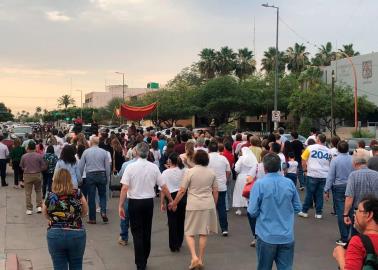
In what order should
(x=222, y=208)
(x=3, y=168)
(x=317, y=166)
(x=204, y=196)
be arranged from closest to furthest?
(x=204, y=196)
(x=222, y=208)
(x=317, y=166)
(x=3, y=168)

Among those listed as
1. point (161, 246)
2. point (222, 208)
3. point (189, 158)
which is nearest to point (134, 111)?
point (222, 208)

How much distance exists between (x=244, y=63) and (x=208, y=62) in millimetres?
5435

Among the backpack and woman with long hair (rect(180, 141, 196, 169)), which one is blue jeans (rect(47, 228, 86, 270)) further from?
woman with long hair (rect(180, 141, 196, 169))

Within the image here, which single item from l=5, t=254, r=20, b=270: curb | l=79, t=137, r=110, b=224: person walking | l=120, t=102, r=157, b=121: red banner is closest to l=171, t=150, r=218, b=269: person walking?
l=5, t=254, r=20, b=270: curb

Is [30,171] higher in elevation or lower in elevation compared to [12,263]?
higher

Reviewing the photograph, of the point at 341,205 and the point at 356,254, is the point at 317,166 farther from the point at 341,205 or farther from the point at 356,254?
the point at 356,254

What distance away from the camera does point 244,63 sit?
7000cm

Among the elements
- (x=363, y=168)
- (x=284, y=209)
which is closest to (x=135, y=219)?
(x=284, y=209)

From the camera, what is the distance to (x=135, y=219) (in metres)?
6.98

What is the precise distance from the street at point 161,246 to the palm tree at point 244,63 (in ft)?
197

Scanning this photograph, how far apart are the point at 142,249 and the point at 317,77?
43958 mm

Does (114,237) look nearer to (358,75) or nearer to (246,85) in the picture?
(358,75)

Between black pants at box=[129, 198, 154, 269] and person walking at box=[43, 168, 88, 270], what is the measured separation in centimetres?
182

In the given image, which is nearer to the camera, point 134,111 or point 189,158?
point 189,158
